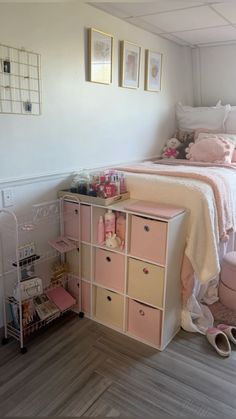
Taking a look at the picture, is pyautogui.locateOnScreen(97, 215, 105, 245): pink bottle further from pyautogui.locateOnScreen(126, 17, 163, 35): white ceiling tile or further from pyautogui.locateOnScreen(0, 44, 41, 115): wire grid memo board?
pyautogui.locateOnScreen(126, 17, 163, 35): white ceiling tile

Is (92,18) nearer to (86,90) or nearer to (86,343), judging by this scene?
(86,90)

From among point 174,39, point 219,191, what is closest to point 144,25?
point 174,39

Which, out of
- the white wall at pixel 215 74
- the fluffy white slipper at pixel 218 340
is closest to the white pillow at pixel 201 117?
the white wall at pixel 215 74

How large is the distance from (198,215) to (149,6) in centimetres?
160

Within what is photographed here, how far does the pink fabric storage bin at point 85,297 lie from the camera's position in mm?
2338

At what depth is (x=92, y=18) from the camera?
7.91 ft

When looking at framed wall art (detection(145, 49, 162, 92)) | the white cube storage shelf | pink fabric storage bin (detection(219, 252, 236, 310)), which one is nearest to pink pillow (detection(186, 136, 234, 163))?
framed wall art (detection(145, 49, 162, 92))

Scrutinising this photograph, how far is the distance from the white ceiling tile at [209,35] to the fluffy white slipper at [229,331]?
2.52 metres

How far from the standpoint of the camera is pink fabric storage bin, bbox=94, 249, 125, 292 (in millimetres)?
2143

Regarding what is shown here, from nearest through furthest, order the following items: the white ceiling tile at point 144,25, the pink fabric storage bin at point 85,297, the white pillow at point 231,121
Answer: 1. the pink fabric storage bin at point 85,297
2. the white ceiling tile at point 144,25
3. the white pillow at point 231,121

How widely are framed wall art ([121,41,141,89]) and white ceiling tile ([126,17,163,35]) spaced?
0.17 metres

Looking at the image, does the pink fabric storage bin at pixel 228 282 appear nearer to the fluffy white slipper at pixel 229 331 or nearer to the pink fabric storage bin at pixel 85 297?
the fluffy white slipper at pixel 229 331

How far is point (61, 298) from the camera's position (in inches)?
91.3

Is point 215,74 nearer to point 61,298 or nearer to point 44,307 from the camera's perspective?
point 61,298
